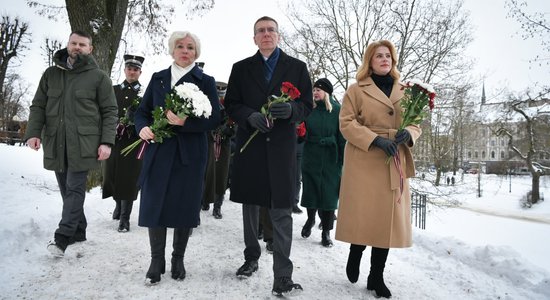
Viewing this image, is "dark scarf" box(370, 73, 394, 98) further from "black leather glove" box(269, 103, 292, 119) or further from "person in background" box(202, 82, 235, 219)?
"person in background" box(202, 82, 235, 219)

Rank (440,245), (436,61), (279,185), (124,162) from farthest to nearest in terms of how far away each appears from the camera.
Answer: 1. (436,61)
2. (124,162)
3. (440,245)
4. (279,185)

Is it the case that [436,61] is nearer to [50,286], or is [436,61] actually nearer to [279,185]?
[279,185]

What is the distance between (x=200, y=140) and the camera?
3441mm

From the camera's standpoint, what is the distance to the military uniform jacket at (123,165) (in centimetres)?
521

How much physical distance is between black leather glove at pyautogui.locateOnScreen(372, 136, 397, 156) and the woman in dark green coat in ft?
6.36

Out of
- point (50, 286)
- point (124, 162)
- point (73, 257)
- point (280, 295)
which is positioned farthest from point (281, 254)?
point (124, 162)

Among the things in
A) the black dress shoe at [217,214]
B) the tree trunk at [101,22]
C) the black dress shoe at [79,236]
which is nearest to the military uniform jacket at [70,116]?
the black dress shoe at [79,236]

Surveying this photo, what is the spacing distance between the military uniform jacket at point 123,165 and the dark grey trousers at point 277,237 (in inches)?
96.0

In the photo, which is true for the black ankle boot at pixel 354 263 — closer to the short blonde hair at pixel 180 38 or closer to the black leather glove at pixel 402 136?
the black leather glove at pixel 402 136

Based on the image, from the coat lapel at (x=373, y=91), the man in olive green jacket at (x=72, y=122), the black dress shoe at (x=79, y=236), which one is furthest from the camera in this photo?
the black dress shoe at (x=79, y=236)

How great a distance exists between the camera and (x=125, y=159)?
540cm

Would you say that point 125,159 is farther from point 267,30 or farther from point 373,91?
point 373,91

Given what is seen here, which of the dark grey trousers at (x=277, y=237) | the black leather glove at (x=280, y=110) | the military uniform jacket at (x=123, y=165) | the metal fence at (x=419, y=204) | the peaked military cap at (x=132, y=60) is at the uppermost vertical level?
the peaked military cap at (x=132, y=60)

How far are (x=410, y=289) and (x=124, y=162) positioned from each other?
4.21m
